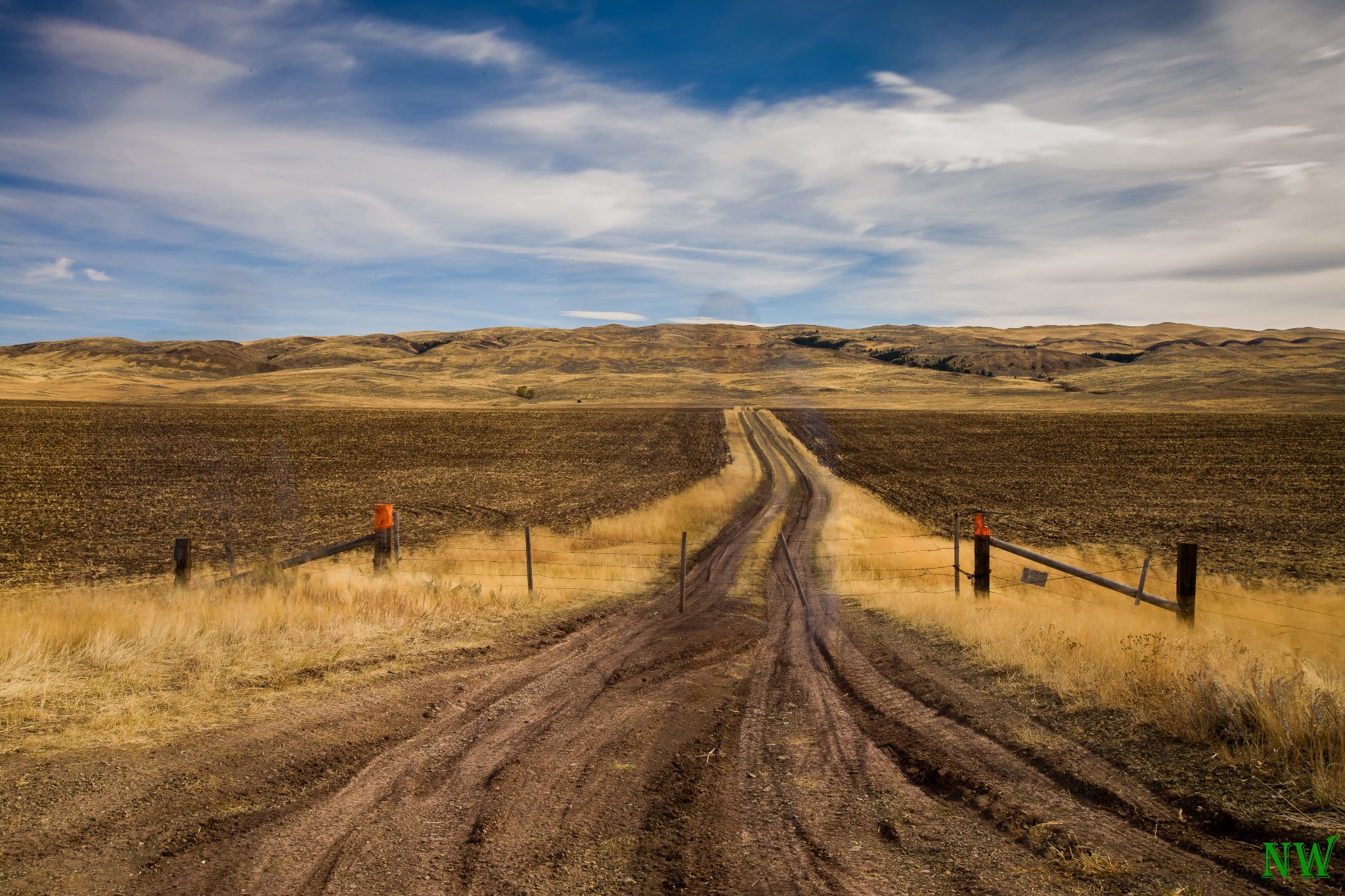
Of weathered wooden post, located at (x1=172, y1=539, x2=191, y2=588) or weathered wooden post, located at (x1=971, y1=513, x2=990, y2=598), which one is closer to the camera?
weathered wooden post, located at (x1=172, y1=539, x2=191, y2=588)

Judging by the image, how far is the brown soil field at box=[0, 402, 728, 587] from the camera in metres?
20.8

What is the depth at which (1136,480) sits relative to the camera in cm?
3484

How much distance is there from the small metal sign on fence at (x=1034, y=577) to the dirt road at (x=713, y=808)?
323cm

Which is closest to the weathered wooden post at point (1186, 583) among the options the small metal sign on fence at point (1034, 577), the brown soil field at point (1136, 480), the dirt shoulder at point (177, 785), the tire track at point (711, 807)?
the small metal sign on fence at point (1034, 577)

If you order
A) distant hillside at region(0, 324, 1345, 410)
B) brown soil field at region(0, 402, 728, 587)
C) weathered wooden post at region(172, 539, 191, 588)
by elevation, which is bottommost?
brown soil field at region(0, 402, 728, 587)

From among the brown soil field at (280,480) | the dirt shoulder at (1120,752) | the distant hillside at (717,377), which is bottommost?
the brown soil field at (280,480)

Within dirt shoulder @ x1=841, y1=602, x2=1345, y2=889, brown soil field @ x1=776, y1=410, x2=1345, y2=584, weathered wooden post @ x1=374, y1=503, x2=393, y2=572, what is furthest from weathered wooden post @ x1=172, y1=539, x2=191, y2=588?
brown soil field @ x1=776, y1=410, x2=1345, y2=584

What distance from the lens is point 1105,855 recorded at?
4.09 meters

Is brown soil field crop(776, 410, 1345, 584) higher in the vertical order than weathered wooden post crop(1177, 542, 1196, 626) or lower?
lower

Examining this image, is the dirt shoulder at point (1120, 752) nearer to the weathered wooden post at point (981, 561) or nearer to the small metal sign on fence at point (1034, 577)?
the small metal sign on fence at point (1034, 577)

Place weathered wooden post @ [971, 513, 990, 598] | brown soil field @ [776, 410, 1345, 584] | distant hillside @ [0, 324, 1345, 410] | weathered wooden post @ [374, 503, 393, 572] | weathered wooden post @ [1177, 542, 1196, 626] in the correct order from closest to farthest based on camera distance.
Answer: weathered wooden post @ [1177, 542, 1196, 626]
weathered wooden post @ [971, 513, 990, 598]
weathered wooden post @ [374, 503, 393, 572]
brown soil field @ [776, 410, 1345, 584]
distant hillside @ [0, 324, 1345, 410]

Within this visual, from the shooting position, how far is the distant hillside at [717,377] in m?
101

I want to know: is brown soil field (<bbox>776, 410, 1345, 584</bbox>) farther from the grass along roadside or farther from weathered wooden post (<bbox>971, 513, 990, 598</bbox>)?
the grass along roadside

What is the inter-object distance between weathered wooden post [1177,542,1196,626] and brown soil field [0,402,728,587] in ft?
58.1
